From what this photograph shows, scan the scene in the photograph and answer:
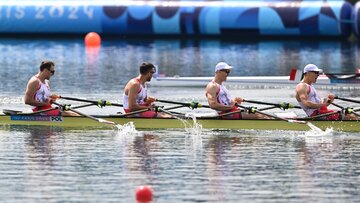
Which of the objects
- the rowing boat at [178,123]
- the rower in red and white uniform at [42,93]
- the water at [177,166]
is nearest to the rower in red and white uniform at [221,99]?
the rowing boat at [178,123]

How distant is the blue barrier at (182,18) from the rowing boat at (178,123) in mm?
31836

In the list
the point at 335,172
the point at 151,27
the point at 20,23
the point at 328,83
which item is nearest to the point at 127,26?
the point at 151,27

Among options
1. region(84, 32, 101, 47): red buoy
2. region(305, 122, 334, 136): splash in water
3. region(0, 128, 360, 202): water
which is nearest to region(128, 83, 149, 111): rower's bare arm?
region(0, 128, 360, 202): water

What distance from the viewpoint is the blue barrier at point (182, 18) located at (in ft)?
183

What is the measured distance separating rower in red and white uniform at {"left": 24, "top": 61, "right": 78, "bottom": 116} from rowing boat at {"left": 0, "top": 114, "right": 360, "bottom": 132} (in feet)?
0.64

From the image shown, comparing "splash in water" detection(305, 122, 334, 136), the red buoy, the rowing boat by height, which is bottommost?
"splash in water" detection(305, 122, 334, 136)

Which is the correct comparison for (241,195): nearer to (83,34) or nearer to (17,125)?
(17,125)

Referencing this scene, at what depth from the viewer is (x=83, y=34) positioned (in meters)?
60.1

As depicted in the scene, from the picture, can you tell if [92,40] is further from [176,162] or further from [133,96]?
[176,162]

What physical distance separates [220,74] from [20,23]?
35.4 metres

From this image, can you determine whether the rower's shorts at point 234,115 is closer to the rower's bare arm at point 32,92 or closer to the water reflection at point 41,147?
the water reflection at point 41,147

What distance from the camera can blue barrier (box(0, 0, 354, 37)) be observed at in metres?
55.8

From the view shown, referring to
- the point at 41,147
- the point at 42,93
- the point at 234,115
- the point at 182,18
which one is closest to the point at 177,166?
the point at 41,147

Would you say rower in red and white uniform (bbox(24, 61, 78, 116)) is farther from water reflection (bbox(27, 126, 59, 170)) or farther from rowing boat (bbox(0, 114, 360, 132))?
water reflection (bbox(27, 126, 59, 170))
